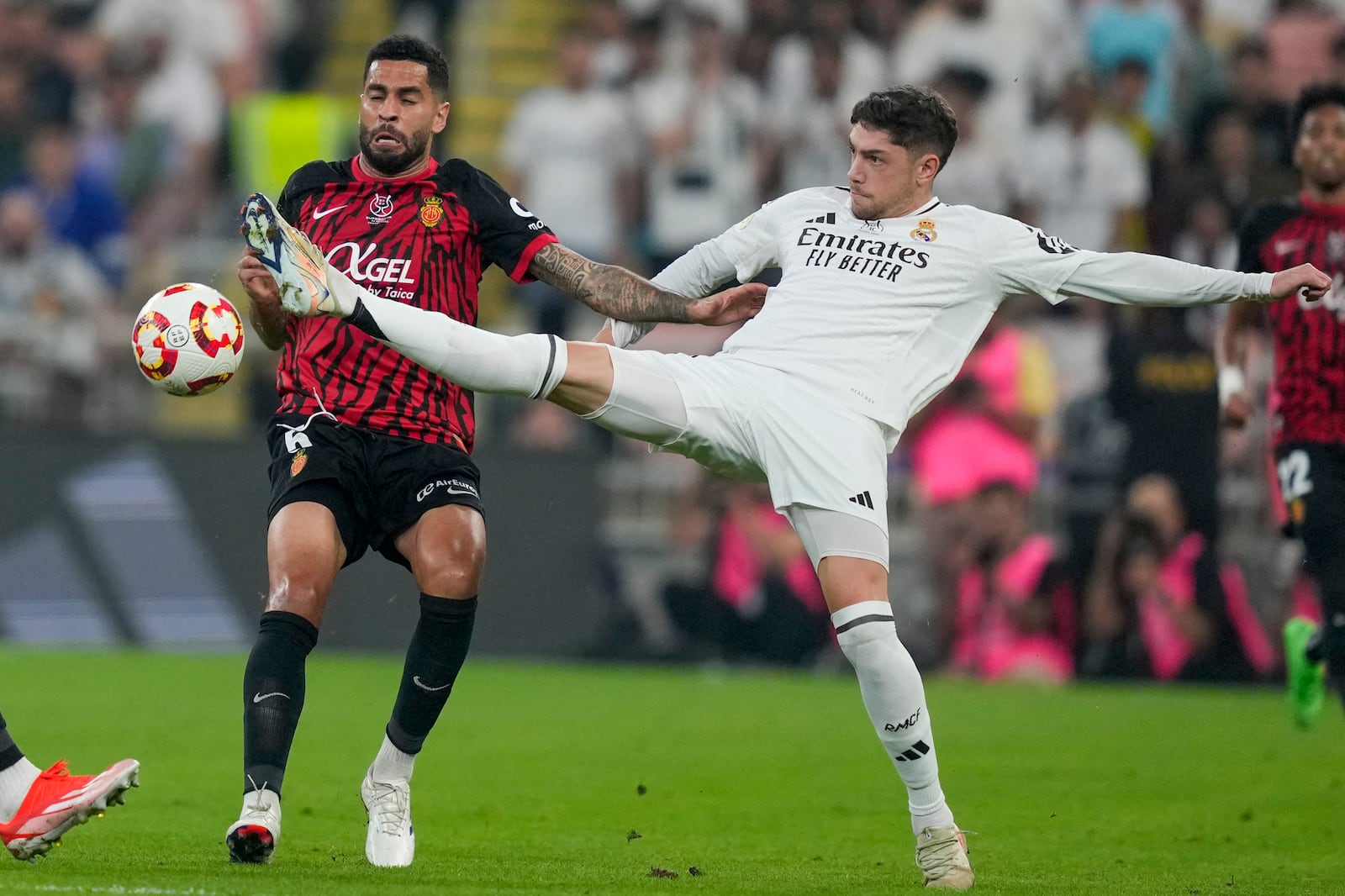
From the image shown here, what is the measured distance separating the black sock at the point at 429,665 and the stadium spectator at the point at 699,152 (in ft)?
32.9

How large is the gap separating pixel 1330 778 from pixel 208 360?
5825 millimetres

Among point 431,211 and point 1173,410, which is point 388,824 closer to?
point 431,211

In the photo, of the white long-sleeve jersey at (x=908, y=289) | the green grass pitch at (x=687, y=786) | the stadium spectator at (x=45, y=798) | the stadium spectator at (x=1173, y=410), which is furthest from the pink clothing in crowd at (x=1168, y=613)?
the stadium spectator at (x=45, y=798)

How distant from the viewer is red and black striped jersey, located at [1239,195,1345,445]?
8727 millimetres

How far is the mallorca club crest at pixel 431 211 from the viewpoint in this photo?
22.1 feet

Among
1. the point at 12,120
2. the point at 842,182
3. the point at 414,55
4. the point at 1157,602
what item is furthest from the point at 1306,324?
the point at 12,120

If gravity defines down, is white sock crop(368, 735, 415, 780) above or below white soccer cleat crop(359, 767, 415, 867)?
above

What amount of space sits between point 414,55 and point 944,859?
3.22m

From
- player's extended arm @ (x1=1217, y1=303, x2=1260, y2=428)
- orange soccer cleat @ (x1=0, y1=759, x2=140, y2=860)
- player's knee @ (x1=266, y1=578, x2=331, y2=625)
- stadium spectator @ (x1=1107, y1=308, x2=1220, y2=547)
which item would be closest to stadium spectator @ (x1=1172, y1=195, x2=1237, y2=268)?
stadium spectator @ (x1=1107, y1=308, x2=1220, y2=547)

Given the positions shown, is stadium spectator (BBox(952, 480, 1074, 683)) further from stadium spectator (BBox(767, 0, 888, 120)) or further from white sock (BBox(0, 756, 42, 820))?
white sock (BBox(0, 756, 42, 820))

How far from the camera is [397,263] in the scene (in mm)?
6629

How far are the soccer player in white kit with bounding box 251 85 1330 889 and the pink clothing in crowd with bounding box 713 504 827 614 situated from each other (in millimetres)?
7806

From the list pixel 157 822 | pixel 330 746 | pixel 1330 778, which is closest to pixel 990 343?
pixel 1330 778

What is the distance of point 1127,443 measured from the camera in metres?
14.1
